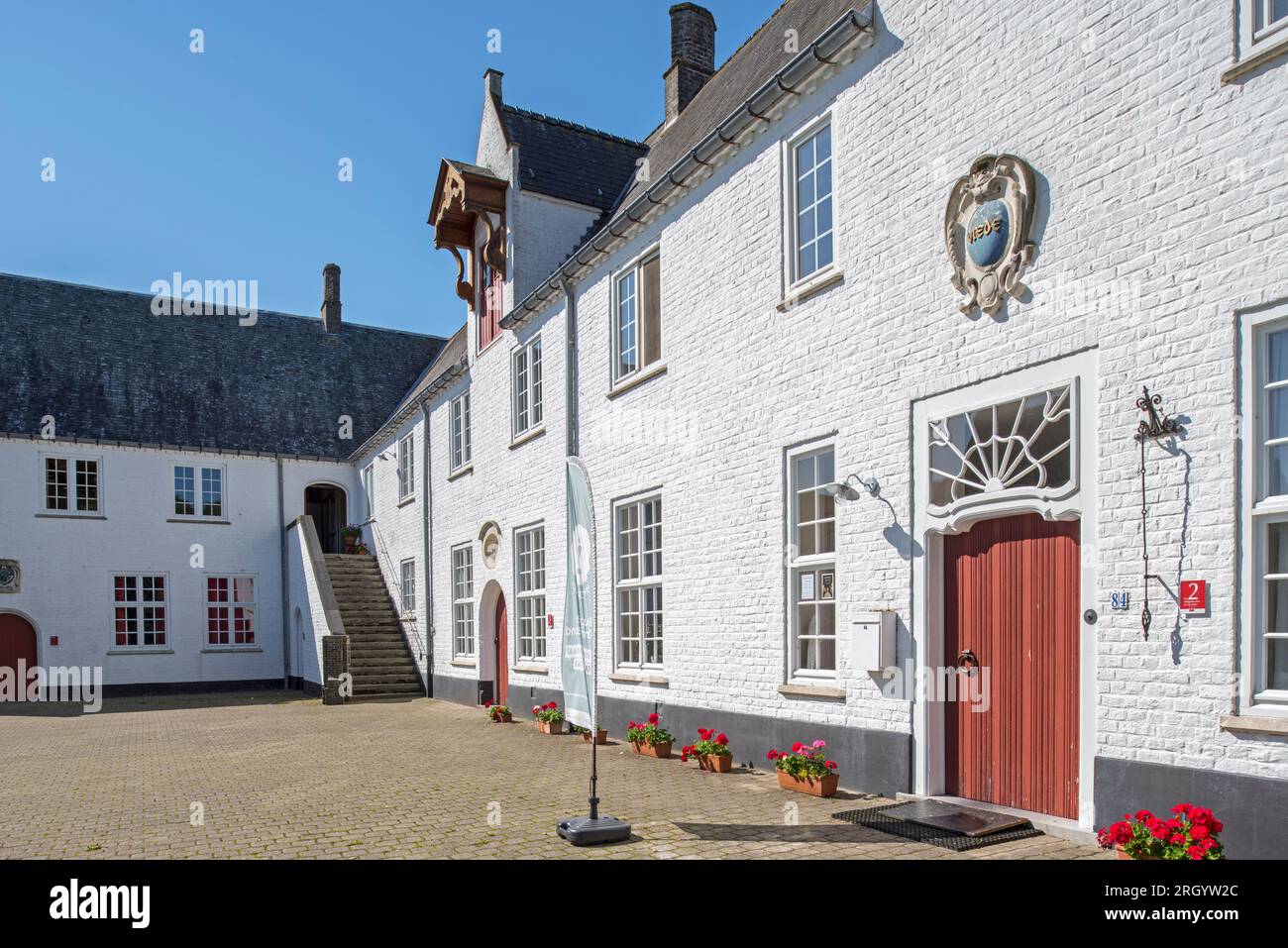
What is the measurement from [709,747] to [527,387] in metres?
8.42

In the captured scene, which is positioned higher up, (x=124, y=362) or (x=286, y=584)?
(x=124, y=362)

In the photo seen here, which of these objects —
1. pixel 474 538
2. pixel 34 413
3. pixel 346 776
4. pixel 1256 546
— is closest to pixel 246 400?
pixel 34 413

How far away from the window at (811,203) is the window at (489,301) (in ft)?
28.7

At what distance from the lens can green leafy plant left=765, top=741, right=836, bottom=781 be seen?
28.8ft

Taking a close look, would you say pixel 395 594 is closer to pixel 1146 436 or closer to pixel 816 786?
pixel 816 786

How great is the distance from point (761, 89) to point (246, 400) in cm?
2344

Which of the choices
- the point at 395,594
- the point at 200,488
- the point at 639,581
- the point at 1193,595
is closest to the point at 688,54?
the point at 639,581

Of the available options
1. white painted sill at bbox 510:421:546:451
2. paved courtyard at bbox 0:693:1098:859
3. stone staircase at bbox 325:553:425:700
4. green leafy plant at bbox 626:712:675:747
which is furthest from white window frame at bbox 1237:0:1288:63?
stone staircase at bbox 325:553:425:700

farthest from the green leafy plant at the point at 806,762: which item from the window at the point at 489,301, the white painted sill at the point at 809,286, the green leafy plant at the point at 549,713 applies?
the window at the point at 489,301

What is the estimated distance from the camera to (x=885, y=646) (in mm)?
8312

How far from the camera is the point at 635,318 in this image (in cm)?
1340

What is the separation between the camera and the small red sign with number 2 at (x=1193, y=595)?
19.4 ft

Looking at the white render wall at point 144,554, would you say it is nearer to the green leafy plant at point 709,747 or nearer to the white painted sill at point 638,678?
the white painted sill at point 638,678
